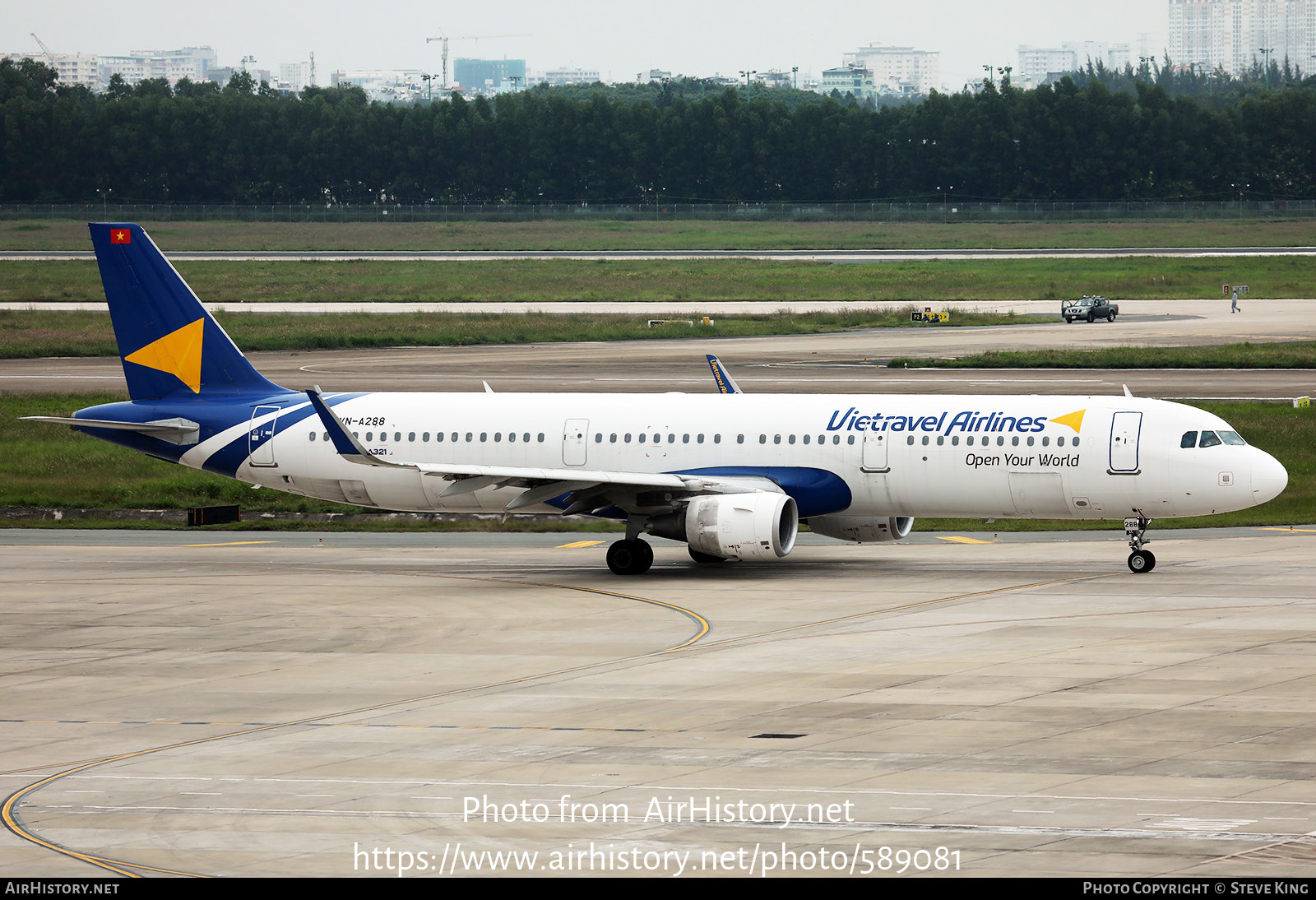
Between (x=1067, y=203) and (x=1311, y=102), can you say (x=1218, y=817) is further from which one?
(x=1311, y=102)

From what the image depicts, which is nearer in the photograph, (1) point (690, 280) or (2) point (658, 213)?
(1) point (690, 280)

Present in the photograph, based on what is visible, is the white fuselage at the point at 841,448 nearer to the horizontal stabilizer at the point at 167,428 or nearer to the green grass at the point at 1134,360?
the horizontal stabilizer at the point at 167,428

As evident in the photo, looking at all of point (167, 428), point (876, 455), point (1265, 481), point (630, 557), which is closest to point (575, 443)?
point (630, 557)

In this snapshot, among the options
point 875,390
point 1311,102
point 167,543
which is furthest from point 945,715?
point 1311,102

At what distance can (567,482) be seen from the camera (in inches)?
1416

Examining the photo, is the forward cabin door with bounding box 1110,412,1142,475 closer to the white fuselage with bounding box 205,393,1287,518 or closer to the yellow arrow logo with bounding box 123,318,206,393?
the white fuselage with bounding box 205,393,1287,518

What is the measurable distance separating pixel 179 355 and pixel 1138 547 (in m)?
24.5

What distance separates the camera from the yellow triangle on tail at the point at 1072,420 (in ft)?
117

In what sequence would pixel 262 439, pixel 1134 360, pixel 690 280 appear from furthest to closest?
pixel 690 280, pixel 1134 360, pixel 262 439

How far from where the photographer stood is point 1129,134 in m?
194

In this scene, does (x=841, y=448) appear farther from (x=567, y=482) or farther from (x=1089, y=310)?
(x=1089, y=310)

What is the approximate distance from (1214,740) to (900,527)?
17.9 meters

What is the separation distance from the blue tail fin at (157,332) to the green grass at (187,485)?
808 cm

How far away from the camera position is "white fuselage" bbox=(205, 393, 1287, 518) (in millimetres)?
35062
